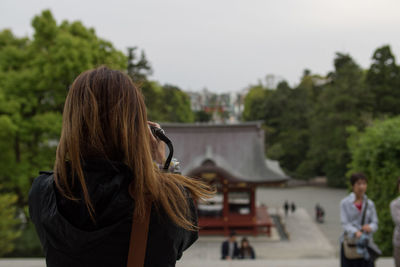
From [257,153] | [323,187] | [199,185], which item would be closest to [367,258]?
[199,185]

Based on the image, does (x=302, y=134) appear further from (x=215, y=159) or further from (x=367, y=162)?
(x=367, y=162)

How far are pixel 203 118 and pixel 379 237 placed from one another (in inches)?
2423

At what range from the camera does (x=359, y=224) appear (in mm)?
3676

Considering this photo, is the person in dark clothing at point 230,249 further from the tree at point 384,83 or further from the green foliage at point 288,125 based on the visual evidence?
the green foliage at point 288,125

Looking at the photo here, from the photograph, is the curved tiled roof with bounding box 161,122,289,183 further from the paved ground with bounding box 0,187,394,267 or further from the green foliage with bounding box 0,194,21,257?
the green foliage with bounding box 0,194,21,257

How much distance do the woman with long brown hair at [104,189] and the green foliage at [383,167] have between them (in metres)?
7.33

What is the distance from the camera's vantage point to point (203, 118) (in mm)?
68625

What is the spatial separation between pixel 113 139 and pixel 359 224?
3255 millimetres

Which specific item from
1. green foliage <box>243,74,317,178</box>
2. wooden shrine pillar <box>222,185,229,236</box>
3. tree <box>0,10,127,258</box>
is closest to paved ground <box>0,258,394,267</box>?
tree <box>0,10,127,258</box>

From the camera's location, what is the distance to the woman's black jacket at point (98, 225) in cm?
106

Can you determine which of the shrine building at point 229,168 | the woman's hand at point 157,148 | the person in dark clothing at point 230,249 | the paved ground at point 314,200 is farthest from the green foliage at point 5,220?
the paved ground at point 314,200

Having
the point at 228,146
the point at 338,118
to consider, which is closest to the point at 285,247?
the point at 228,146

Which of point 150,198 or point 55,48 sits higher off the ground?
point 55,48

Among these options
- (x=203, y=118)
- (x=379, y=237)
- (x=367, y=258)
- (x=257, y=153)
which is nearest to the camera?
(x=367, y=258)
